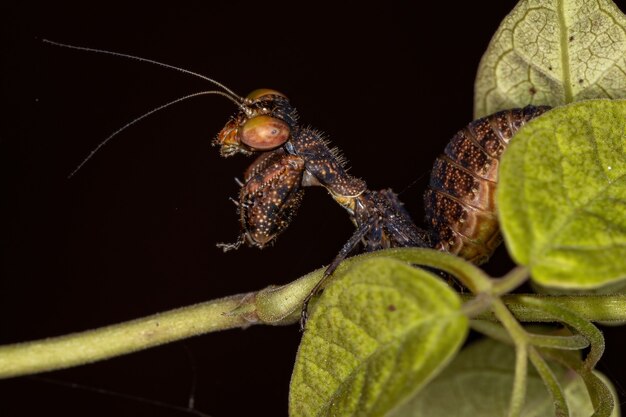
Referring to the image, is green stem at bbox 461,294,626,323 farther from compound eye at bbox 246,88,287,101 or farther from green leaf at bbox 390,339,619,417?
compound eye at bbox 246,88,287,101

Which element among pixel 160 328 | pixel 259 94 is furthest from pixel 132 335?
pixel 259 94

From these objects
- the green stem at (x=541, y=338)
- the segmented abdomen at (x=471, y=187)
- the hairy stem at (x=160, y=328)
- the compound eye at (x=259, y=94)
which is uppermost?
the compound eye at (x=259, y=94)

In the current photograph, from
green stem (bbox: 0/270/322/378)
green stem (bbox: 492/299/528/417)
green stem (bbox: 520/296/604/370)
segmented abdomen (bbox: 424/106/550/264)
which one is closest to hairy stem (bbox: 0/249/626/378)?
green stem (bbox: 0/270/322/378)

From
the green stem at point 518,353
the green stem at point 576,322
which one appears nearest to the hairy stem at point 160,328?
the green stem at point 576,322

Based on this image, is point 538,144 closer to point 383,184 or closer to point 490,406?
point 490,406

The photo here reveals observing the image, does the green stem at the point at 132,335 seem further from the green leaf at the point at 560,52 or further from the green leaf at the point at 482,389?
the green leaf at the point at 560,52

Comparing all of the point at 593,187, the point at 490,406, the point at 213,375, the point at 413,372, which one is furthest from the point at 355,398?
the point at 213,375
